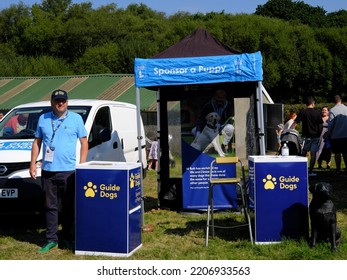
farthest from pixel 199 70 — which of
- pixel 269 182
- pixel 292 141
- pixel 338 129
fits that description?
pixel 338 129

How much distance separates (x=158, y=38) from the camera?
183 feet

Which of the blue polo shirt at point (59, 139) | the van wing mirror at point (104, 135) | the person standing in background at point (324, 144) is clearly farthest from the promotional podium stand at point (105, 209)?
the person standing in background at point (324, 144)

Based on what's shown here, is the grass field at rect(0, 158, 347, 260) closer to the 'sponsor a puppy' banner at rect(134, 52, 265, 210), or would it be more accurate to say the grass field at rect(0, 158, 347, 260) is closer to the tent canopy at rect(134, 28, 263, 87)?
the 'sponsor a puppy' banner at rect(134, 52, 265, 210)

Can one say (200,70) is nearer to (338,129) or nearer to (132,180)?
(132,180)

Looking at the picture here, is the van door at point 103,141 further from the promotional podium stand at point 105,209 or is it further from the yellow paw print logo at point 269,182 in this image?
the yellow paw print logo at point 269,182

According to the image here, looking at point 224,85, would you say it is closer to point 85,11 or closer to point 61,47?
point 61,47

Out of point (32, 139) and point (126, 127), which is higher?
point (126, 127)

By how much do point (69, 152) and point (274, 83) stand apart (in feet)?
135

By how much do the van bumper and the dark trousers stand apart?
70cm

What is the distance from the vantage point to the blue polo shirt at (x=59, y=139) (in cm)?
586

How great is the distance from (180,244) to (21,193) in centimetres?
234

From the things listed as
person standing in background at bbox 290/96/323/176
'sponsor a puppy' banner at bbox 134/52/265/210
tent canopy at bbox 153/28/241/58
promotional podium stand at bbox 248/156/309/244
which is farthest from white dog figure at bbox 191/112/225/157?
person standing in background at bbox 290/96/323/176

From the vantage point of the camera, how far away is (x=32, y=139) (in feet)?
24.4

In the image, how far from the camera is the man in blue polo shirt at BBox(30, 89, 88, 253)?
587cm
